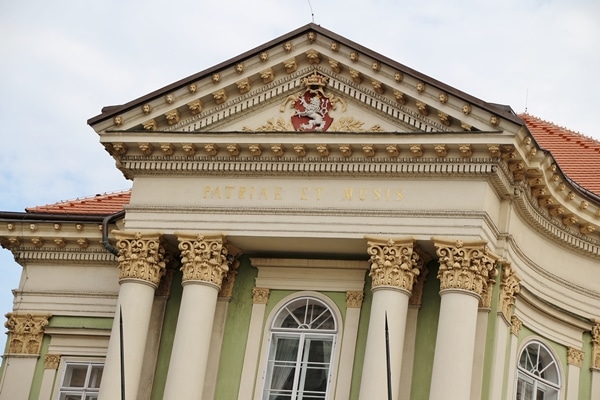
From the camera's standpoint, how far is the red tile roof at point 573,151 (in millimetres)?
30438

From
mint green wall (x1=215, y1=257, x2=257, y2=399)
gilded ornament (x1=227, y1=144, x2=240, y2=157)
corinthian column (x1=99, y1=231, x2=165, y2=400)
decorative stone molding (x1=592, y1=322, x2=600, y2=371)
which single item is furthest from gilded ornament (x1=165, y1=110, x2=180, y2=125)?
decorative stone molding (x1=592, y1=322, x2=600, y2=371)

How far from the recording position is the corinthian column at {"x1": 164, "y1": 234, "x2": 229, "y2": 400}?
2498 cm

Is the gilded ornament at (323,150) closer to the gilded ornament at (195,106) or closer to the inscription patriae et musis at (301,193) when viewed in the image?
the inscription patriae et musis at (301,193)

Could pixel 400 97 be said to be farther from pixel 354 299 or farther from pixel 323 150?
pixel 354 299

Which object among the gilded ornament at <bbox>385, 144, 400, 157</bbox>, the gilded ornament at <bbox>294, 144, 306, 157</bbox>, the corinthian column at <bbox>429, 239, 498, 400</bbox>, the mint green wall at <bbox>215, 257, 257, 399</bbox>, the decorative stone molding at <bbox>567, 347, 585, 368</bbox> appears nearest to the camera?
the corinthian column at <bbox>429, 239, 498, 400</bbox>

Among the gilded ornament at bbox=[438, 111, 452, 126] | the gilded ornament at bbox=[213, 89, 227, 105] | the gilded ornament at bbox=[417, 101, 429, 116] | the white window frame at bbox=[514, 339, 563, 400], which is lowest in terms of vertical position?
the white window frame at bbox=[514, 339, 563, 400]

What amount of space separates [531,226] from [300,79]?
495 centimetres

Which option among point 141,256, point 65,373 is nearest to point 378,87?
point 141,256

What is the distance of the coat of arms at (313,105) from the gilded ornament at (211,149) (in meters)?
1.43

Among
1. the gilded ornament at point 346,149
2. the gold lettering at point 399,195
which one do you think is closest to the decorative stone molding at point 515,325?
the gold lettering at point 399,195

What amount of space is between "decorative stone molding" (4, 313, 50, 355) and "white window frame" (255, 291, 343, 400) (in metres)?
5.65

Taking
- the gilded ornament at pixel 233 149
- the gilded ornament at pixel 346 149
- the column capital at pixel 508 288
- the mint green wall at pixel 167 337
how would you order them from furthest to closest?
1. the mint green wall at pixel 167 337
2. the gilded ornament at pixel 233 149
3. the gilded ornament at pixel 346 149
4. the column capital at pixel 508 288

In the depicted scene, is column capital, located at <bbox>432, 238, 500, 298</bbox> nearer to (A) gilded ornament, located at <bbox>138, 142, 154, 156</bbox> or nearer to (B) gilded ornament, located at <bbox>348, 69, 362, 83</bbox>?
(B) gilded ornament, located at <bbox>348, 69, 362, 83</bbox>

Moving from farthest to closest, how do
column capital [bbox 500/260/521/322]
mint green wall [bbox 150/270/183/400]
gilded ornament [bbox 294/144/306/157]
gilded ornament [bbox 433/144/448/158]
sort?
mint green wall [bbox 150/270/183/400]
gilded ornament [bbox 294/144/306/157]
column capital [bbox 500/260/521/322]
gilded ornament [bbox 433/144/448/158]
